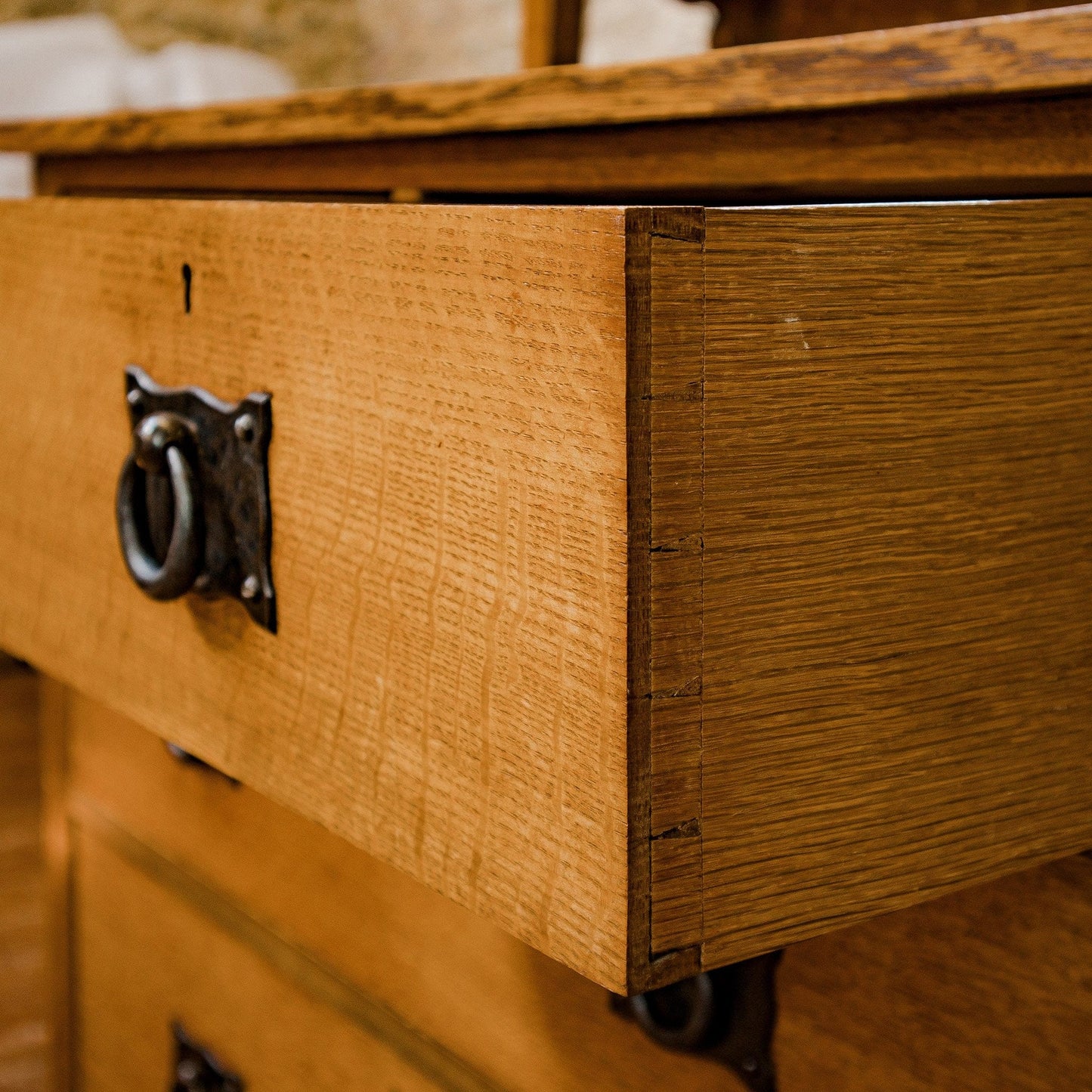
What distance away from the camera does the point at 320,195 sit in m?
0.65

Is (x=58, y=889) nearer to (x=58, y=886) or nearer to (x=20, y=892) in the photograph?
(x=58, y=886)

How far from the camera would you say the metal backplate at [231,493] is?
1.33ft

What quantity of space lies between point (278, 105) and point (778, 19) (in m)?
0.52

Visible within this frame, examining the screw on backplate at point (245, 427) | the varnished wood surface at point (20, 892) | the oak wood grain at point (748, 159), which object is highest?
the oak wood grain at point (748, 159)

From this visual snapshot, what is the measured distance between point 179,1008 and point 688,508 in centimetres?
65

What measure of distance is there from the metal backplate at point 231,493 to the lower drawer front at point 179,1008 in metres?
0.32

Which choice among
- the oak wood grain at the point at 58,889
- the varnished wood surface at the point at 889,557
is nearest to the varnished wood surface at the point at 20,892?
the oak wood grain at the point at 58,889

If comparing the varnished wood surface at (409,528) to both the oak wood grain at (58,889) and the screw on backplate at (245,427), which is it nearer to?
the screw on backplate at (245,427)

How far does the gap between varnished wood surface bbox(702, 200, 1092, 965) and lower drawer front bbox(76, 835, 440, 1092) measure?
1.23ft

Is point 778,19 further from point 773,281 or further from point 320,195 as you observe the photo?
point 773,281

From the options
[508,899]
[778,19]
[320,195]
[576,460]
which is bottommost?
[508,899]

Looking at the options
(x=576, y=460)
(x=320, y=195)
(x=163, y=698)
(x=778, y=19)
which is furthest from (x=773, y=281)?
(x=778, y=19)

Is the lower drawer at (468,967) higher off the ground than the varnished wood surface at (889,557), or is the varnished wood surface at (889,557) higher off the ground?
the varnished wood surface at (889,557)

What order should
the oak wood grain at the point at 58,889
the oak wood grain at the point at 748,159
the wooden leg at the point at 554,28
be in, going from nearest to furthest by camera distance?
the oak wood grain at the point at 748,159 → the oak wood grain at the point at 58,889 → the wooden leg at the point at 554,28
